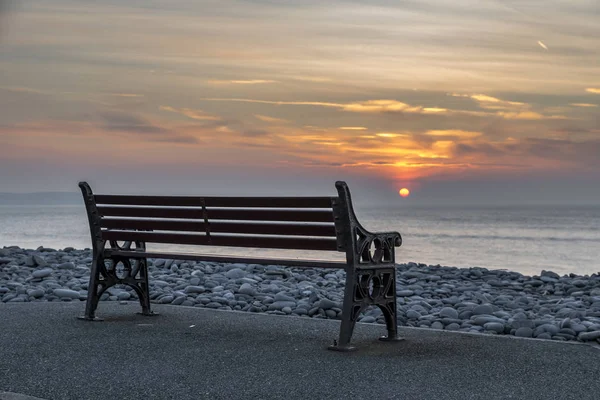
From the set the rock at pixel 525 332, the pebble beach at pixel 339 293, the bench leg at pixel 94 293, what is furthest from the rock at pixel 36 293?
the rock at pixel 525 332

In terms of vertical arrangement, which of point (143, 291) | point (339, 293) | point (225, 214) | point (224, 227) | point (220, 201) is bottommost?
point (339, 293)

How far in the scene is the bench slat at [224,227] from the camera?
22.9 feet

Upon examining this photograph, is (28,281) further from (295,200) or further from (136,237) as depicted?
(295,200)

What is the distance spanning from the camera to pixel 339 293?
36.8 feet

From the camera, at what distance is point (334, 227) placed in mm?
6793

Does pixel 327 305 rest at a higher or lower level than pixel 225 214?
lower

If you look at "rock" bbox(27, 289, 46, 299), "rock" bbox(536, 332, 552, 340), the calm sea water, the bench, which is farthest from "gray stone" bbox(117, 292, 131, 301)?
the calm sea water

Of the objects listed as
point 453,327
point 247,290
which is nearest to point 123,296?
point 247,290

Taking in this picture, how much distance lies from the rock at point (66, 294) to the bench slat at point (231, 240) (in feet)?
7.05

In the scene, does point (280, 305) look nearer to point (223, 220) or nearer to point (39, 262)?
point (223, 220)

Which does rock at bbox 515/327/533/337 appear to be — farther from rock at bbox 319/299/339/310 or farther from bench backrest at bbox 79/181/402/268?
rock at bbox 319/299/339/310

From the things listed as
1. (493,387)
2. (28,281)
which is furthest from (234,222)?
(28,281)

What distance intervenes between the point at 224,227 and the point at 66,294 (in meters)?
3.46

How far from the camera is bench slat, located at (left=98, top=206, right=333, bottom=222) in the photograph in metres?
6.95
